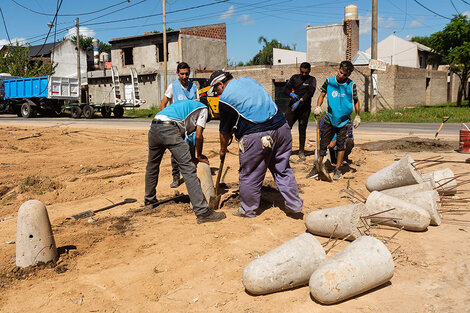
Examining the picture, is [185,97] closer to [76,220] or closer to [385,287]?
[76,220]

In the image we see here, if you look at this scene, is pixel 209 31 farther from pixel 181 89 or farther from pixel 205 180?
pixel 205 180

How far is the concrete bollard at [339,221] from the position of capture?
410 cm

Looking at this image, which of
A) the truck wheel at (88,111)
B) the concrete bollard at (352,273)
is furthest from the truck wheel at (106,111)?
the concrete bollard at (352,273)

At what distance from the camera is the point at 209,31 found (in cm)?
3350

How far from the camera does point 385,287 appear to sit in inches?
129

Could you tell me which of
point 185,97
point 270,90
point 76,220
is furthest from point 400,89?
Answer: point 76,220

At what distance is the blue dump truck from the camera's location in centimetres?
2464

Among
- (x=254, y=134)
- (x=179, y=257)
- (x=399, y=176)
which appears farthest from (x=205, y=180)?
(x=399, y=176)

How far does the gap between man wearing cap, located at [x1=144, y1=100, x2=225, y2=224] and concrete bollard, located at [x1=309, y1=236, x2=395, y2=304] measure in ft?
6.50

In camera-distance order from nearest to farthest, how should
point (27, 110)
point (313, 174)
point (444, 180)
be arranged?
1. point (444, 180)
2. point (313, 174)
3. point (27, 110)

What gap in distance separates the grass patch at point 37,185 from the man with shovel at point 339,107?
4630 millimetres

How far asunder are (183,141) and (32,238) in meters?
2.03

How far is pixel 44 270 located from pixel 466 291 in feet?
11.7

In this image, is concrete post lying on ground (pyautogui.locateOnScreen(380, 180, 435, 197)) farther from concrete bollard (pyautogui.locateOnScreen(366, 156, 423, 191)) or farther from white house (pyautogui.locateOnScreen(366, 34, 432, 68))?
white house (pyautogui.locateOnScreen(366, 34, 432, 68))
